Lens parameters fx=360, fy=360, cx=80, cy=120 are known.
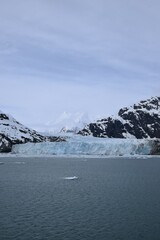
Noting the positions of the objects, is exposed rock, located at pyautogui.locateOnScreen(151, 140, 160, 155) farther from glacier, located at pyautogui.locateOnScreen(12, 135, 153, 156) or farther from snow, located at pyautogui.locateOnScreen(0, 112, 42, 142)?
snow, located at pyautogui.locateOnScreen(0, 112, 42, 142)

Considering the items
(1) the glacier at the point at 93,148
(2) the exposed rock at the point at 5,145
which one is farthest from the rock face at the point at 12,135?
(1) the glacier at the point at 93,148

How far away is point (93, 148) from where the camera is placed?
108812mm

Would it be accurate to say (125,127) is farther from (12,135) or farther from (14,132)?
(12,135)

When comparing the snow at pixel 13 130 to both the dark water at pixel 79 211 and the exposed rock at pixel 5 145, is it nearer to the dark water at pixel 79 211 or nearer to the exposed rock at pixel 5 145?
the exposed rock at pixel 5 145

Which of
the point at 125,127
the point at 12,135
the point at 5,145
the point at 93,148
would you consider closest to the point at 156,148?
the point at 93,148

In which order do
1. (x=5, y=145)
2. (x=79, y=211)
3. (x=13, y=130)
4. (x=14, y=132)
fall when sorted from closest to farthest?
(x=79, y=211) → (x=5, y=145) → (x=14, y=132) → (x=13, y=130)

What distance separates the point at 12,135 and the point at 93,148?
1159 inches

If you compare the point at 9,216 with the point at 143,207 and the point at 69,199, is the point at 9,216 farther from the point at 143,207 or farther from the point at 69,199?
the point at 143,207

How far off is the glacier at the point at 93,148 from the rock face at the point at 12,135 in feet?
29.6

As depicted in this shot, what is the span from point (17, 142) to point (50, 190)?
78.6 meters

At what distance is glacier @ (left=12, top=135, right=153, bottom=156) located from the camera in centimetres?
10725

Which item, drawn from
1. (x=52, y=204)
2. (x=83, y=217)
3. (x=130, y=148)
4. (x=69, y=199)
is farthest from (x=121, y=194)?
(x=130, y=148)

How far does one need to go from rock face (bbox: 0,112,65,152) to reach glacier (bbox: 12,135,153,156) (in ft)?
29.6

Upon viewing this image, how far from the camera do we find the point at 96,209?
30.1 meters
